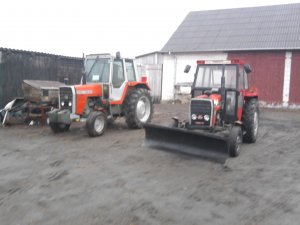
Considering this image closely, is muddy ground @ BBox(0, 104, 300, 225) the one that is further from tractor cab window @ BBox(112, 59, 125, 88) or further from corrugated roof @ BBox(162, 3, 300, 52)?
corrugated roof @ BBox(162, 3, 300, 52)

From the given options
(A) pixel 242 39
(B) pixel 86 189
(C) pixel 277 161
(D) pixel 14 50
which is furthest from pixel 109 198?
(A) pixel 242 39

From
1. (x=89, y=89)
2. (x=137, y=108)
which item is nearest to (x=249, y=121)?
(x=137, y=108)

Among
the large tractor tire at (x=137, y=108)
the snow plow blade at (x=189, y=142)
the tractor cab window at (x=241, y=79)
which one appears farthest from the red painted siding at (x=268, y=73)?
the snow plow blade at (x=189, y=142)

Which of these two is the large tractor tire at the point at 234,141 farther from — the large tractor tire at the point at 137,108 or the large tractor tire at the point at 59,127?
the large tractor tire at the point at 59,127

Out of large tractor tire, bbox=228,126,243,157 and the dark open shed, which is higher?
the dark open shed

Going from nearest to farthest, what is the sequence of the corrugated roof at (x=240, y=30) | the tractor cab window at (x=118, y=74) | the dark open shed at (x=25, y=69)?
the tractor cab window at (x=118, y=74)
the dark open shed at (x=25, y=69)
the corrugated roof at (x=240, y=30)

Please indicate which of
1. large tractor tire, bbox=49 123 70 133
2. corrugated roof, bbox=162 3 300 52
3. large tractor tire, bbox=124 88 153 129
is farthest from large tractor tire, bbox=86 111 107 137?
A: corrugated roof, bbox=162 3 300 52

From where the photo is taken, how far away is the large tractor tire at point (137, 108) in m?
9.58

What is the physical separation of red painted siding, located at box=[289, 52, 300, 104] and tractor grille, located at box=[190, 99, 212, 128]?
1148cm

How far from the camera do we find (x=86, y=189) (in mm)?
4828

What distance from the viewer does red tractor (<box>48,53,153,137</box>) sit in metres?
8.63

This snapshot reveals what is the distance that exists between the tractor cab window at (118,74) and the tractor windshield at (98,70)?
0.18 metres

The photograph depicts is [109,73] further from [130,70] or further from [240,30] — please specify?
[240,30]

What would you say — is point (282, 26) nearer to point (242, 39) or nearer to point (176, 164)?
point (242, 39)
